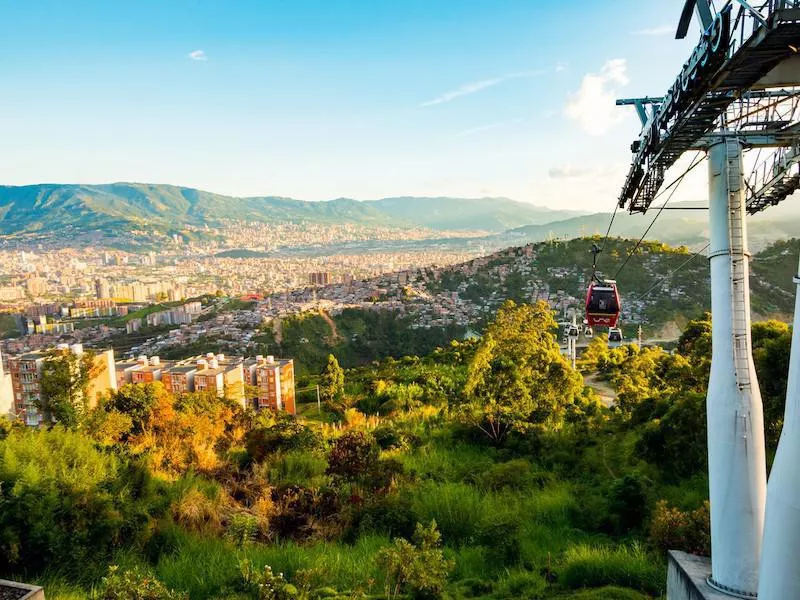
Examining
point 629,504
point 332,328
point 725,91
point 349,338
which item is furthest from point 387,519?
point 332,328

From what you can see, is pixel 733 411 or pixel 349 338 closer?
pixel 733 411

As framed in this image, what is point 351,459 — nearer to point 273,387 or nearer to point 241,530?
point 241,530

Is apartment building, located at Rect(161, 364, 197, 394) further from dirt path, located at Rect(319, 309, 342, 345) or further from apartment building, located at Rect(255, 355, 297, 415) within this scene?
dirt path, located at Rect(319, 309, 342, 345)

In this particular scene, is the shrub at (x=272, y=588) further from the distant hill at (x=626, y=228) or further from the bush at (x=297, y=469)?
the distant hill at (x=626, y=228)

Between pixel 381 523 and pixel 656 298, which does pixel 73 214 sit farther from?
pixel 381 523

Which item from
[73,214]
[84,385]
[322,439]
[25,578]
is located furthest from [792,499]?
[73,214]

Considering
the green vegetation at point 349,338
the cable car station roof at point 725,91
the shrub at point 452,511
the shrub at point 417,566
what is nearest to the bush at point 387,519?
the shrub at point 452,511
